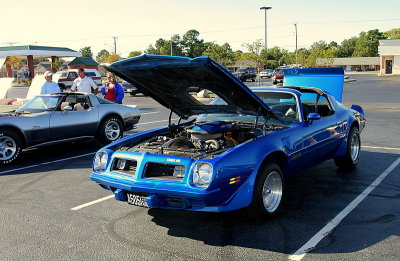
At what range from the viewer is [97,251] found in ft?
12.3

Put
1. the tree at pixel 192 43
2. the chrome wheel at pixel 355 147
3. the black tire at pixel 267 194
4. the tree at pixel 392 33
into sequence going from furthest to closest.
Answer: the tree at pixel 392 33 → the tree at pixel 192 43 → the chrome wheel at pixel 355 147 → the black tire at pixel 267 194

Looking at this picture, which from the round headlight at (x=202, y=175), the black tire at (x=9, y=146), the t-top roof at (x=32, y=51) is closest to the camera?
the round headlight at (x=202, y=175)

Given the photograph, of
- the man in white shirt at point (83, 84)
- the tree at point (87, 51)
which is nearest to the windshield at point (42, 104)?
the man in white shirt at point (83, 84)

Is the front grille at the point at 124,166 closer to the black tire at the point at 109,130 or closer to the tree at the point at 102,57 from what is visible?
the black tire at the point at 109,130

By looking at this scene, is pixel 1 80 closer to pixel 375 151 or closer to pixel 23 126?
pixel 23 126

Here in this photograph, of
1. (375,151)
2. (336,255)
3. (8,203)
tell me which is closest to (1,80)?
(8,203)

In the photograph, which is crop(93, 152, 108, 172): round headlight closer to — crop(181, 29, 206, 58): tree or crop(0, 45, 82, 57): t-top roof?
crop(0, 45, 82, 57): t-top roof

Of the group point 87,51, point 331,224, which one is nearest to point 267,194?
point 331,224

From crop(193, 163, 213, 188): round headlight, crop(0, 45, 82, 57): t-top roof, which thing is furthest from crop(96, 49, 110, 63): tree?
crop(193, 163, 213, 188): round headlight

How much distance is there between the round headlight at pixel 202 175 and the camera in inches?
150

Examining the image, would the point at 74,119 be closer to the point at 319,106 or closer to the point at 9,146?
the point at 9,146

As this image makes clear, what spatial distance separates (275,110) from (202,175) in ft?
7.12

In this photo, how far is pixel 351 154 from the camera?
22.1 ft

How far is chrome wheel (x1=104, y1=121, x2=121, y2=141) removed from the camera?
9.38 metres
